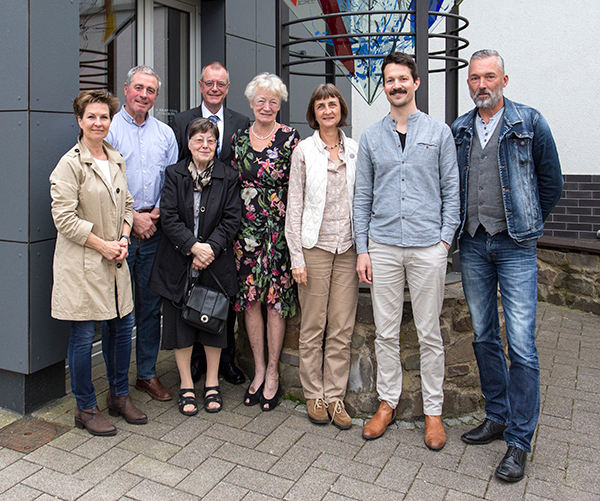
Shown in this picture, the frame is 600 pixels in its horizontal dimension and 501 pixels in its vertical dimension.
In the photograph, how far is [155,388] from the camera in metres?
3.93

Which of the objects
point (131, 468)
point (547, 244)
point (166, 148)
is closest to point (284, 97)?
point (166, 148)

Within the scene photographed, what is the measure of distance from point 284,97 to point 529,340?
200 centimetres

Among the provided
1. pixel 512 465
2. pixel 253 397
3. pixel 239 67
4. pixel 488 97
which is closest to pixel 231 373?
pixel 253 397

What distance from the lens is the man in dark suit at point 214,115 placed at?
13.1ft

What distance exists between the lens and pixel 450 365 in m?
3.65

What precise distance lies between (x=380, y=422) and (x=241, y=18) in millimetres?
4068

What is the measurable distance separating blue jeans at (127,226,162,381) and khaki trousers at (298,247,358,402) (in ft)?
3.26

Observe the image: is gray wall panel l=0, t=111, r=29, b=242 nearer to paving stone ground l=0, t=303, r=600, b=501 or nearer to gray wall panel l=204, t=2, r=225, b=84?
paving stone ground l=0, t=303, r=600, b=501

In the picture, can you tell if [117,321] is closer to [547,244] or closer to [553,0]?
[547,244]

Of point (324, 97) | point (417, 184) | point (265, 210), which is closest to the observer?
point (417, 184)

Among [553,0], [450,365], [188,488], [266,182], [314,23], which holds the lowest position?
[188,488]

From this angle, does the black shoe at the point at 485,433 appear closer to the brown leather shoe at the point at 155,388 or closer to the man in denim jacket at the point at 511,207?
the man in denim jacket at the point at 511,207

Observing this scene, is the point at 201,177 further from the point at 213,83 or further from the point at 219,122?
the point at 213,83

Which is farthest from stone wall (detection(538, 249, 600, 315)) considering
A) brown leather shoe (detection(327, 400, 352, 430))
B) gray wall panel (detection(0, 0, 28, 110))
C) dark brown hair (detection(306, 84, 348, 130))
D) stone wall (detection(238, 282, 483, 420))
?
gray wall panel (detection(0, 0, 28, 110))
